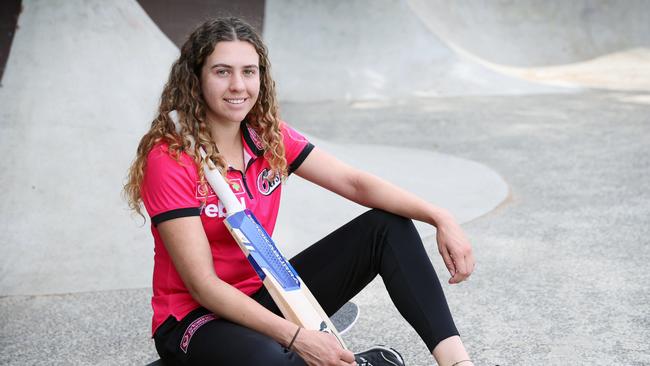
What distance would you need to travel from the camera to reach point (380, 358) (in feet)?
8.26

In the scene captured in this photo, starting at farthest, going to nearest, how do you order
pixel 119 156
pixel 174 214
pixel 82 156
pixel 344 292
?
pixel 119 156 → pixel 82 156 → pixel 344 292 → pixel 174 214

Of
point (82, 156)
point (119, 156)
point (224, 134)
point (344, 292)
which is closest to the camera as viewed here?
point (224, 134)

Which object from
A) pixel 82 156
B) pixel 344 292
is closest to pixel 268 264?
pixel 344 292

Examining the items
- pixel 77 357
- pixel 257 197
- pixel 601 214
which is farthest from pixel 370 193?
pixel 601 214

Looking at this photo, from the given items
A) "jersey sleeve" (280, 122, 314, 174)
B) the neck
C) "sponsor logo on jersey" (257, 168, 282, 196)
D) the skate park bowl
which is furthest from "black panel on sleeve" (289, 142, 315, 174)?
the skate park bowl

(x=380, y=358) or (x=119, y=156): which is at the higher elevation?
(x=380, y=358)

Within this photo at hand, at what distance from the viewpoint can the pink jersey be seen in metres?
2.12

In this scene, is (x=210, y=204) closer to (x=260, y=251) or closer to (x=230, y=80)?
(x=260, y=251)

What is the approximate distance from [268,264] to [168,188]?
0.34m

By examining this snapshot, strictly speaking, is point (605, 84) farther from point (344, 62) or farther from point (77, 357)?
point (77, 357)

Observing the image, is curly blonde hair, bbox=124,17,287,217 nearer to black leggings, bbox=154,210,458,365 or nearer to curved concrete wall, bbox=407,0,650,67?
black leggings, bbox=154,210,458,365

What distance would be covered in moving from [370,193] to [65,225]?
232 cm

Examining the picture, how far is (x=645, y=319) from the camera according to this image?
317 cm

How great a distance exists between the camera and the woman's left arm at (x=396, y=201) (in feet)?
7.94
